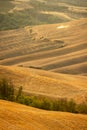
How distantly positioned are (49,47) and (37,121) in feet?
148

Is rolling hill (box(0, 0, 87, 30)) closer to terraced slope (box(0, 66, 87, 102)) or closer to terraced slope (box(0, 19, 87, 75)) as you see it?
terraced slope (box(0, 19, 87, 75))

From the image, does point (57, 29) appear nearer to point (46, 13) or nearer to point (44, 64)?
point (44, 64)

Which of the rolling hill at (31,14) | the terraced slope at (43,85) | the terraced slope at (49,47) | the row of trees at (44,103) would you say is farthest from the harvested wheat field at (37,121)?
the rolling hill at (31,14)

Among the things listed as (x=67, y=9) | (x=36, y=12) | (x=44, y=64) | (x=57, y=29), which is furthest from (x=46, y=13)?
(x=44, y=64)

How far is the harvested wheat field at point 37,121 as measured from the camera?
1232 cm

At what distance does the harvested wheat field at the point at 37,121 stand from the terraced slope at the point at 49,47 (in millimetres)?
27313

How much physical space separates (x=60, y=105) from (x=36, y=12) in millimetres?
89102

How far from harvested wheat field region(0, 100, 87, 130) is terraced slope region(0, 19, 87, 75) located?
1075 inches

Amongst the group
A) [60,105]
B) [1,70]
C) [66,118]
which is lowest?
[1,70]

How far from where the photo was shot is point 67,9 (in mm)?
118062

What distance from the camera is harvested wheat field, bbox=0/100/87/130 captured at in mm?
12320

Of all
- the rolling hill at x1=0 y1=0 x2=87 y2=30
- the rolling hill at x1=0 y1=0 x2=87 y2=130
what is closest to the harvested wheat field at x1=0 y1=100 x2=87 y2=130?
the rolling hill at x1=0 y1=0 x2=87 y2=130

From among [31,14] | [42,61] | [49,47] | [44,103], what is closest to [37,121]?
[44,103]

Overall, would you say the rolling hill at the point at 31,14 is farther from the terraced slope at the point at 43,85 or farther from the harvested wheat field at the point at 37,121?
the harvested wheat field at the point at 37,121
